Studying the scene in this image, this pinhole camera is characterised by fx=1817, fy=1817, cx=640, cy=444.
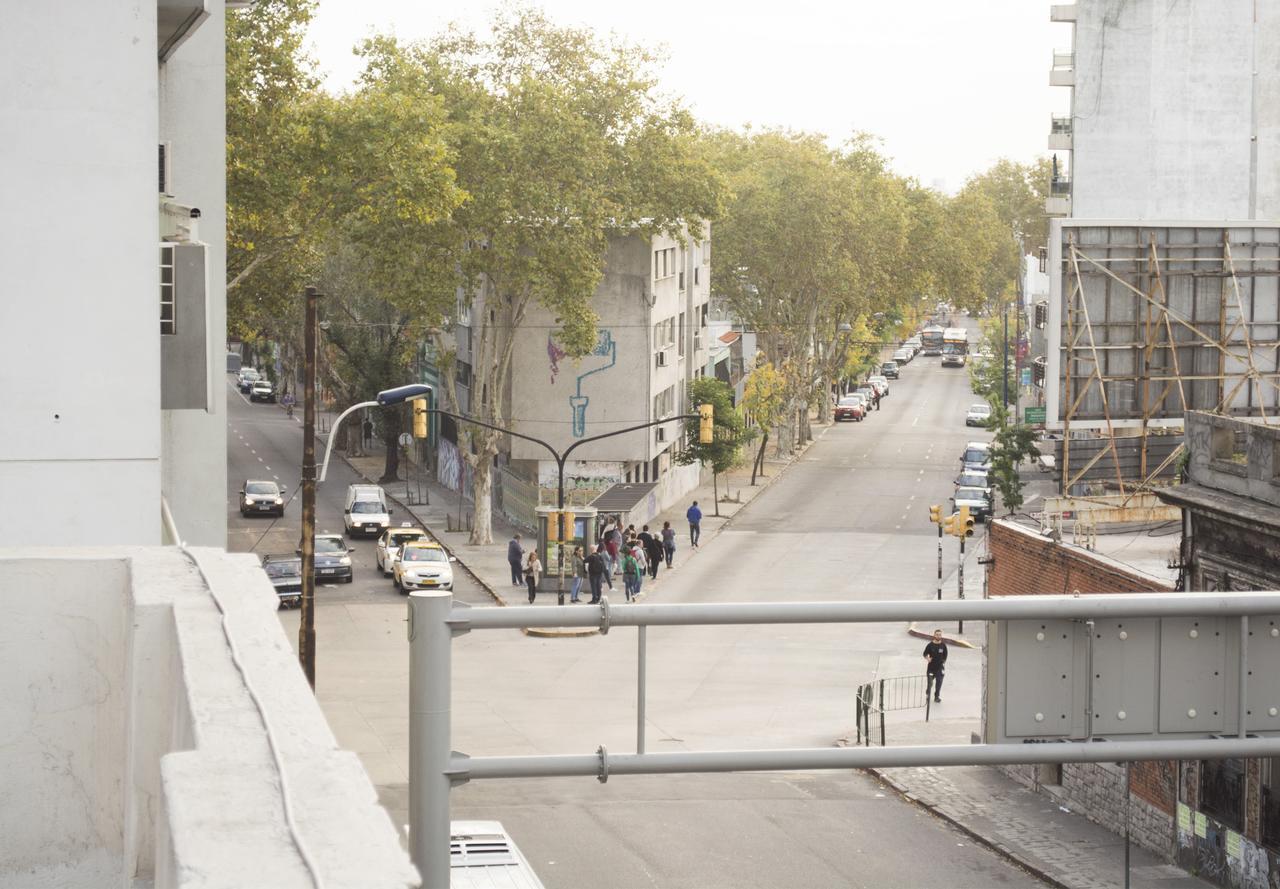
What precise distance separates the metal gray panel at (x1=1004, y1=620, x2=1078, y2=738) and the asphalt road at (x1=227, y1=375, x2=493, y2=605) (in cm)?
2264

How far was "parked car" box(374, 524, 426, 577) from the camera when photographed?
4678cm

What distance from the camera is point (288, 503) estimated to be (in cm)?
6128

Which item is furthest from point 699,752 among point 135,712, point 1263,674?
point 1263,674

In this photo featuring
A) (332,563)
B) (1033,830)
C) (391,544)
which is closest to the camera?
(1033,830)

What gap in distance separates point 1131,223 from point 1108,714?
31113 mm

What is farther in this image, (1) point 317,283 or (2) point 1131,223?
(1) point 317,283

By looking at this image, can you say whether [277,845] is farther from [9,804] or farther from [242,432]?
[242,432]

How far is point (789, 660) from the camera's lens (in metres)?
36.8

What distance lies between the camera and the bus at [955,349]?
13912cm

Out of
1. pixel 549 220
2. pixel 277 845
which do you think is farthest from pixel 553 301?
pixel 277 845

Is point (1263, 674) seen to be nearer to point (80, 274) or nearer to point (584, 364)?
point (80, 274)

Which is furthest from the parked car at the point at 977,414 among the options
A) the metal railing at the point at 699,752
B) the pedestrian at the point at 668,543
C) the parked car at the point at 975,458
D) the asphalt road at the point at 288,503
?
the metal railing at the point at 699,752

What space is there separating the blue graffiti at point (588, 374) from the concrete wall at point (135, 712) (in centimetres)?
5001

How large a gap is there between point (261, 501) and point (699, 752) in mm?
50958
